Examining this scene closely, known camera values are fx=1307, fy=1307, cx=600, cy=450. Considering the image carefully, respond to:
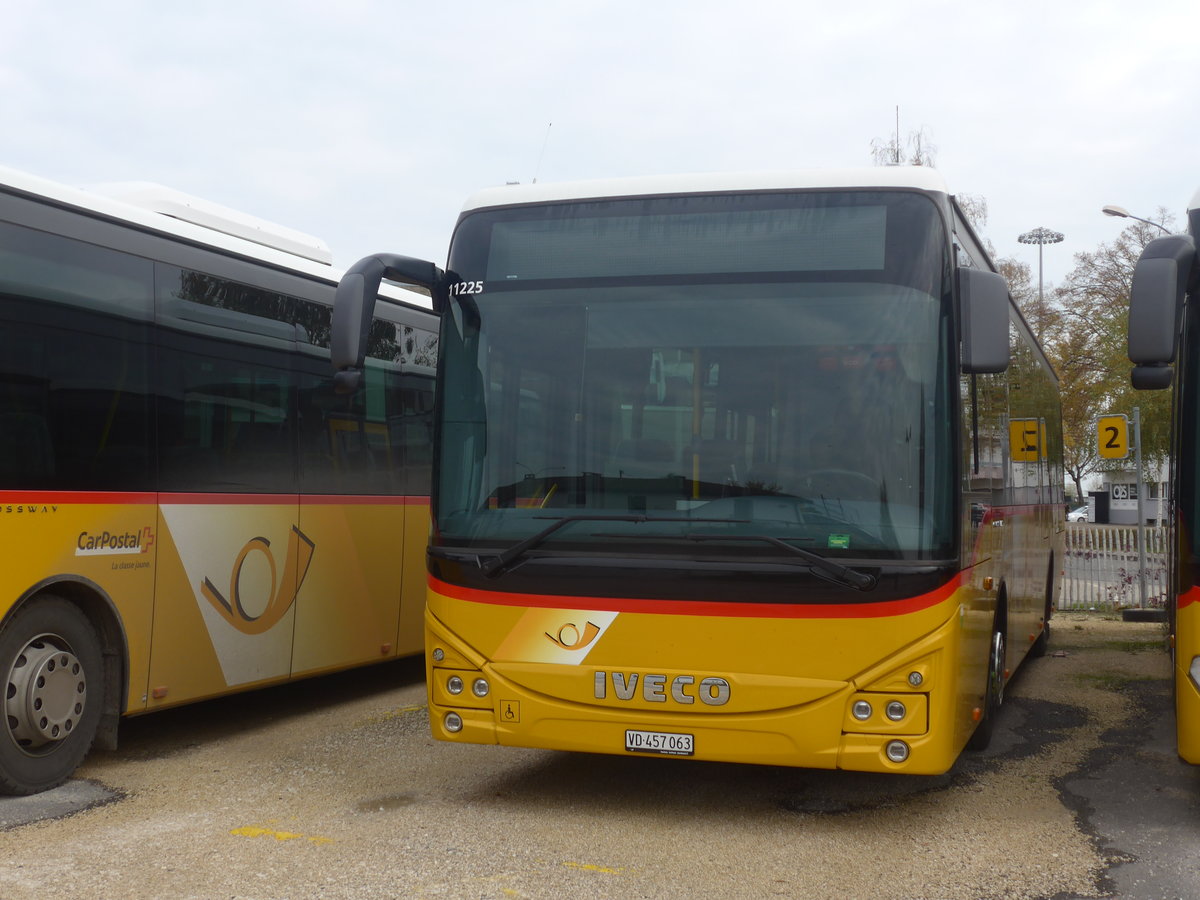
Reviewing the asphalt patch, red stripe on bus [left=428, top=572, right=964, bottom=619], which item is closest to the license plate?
red stripe on bus [left=428, top=572, right=964, bottom=619]

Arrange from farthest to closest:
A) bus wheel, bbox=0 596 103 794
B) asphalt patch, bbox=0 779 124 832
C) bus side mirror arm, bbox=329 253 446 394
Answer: bus wheel, bbox=0 596 103 794, bus side mirror arm, bbox=329 253 446 394, asphalt patch, bbox=0 779 124 832

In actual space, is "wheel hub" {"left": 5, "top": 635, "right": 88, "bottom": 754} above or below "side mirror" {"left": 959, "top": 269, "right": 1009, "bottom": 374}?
below

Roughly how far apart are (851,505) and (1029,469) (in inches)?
203

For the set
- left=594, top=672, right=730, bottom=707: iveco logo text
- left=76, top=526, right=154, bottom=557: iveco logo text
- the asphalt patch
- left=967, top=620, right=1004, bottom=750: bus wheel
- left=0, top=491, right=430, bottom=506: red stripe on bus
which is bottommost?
the asphalt patch

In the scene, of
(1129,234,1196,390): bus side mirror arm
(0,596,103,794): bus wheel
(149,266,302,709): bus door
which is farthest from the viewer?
(149,266,302,709): bus door

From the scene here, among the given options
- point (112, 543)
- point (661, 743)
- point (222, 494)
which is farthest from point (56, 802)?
point (661, 743)

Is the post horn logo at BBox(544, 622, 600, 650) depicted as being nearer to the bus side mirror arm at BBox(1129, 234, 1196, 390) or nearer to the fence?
the bus side mirror arm at BBox(1129, 234, 1196, 390)

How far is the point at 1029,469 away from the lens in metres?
10.7

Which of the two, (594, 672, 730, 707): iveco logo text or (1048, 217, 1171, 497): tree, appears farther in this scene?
(1048, 217, 1171, 497): tree

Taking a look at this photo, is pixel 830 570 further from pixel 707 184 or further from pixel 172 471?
pixel 172 471

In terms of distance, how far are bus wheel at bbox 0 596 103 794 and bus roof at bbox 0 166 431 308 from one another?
7.38ft

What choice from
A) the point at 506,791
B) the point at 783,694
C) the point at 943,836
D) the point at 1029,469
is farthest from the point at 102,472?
the point at 1029,469

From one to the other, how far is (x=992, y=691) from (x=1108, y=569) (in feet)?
50.6

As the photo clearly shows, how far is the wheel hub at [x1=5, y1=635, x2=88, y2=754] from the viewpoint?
696 centimetres
